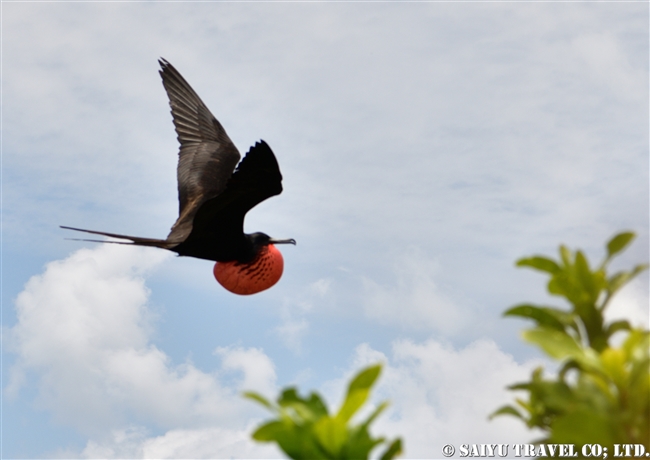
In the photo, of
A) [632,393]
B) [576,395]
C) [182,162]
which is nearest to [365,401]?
[576,395]

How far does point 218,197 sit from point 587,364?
582 cm

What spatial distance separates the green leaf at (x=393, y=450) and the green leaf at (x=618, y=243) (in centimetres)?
81

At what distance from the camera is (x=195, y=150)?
33.3 feet

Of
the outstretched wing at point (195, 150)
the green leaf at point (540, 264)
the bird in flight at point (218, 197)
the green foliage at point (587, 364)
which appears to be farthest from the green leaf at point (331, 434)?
the outstretched wing at point (195, 150)

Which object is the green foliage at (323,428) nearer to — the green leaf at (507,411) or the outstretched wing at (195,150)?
the green leaf at (507,411)

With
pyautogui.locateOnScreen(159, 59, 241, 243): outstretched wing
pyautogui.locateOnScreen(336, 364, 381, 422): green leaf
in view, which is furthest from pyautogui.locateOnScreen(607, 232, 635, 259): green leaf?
pyautogui.locateOnScreen(159, 59, 241, 243): outstretched wing

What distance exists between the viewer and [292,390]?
1.78m

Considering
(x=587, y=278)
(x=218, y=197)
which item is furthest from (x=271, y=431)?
(x=218, y=197)

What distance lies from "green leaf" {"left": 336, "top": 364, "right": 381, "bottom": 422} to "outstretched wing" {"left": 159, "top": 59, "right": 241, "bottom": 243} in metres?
7.01

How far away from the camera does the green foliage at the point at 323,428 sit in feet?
5.60

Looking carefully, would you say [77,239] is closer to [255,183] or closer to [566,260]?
[255,183]

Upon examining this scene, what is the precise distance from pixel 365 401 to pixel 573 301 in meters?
0.70

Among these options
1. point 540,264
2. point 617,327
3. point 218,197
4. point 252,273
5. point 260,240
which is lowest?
point 617,327

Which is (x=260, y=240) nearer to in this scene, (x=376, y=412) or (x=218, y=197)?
(x=218, y=197)
